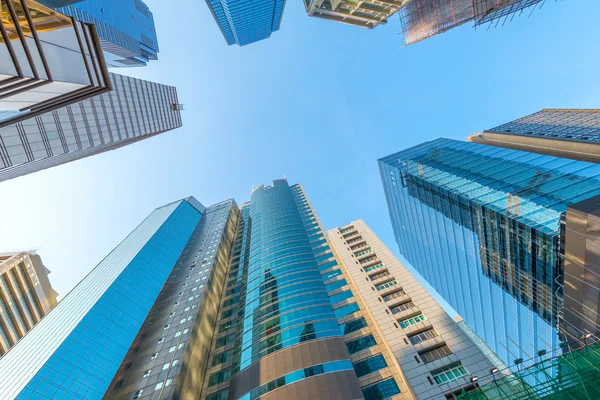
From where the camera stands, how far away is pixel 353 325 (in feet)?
136

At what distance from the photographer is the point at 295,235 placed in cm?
6350

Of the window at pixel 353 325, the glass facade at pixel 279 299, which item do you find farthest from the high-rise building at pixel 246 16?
the window at pixel 353 325

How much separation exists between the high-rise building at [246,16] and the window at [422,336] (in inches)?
4067

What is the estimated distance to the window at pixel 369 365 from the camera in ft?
112

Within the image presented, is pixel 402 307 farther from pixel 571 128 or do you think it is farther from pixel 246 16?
pixel 246 16

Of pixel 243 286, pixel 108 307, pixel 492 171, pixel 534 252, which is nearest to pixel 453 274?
pixel 492 171

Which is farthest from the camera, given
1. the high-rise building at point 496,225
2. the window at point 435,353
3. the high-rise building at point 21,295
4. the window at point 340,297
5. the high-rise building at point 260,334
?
the high-rise building at point 21,295

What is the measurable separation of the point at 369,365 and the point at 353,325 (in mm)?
6930

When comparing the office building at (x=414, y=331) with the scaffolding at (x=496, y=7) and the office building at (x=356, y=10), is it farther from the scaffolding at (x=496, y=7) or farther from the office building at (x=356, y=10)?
the office building at (x=356, y=10)

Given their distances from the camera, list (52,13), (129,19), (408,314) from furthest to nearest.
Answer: (129,19) → (408,314) → (52,13)

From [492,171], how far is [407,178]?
18564mm

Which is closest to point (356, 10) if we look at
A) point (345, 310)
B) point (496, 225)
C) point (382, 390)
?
point (496, 225)

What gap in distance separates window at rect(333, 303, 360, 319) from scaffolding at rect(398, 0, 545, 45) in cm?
4428

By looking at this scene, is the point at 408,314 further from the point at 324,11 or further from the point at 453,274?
the point at 324,11
